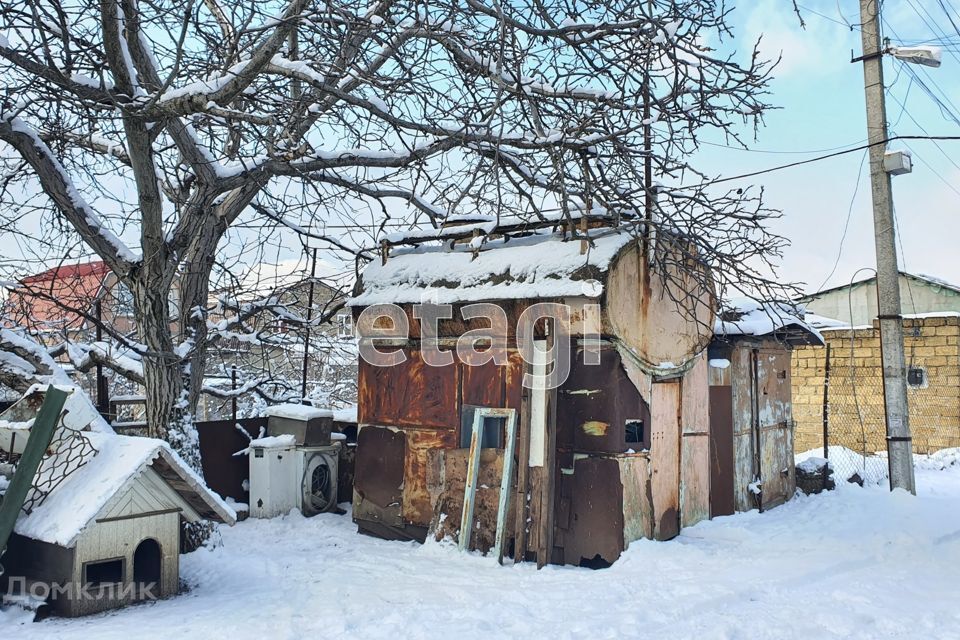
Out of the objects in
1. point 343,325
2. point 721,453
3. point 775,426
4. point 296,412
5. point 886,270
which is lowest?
point 721,453

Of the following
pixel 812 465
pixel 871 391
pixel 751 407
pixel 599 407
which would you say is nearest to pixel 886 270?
pixel 812 465

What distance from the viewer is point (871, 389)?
15727 mm

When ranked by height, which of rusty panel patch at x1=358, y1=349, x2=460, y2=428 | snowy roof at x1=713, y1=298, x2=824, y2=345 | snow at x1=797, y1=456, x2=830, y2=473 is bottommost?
snow at x1=797, y1=456, x2=830, y2=473

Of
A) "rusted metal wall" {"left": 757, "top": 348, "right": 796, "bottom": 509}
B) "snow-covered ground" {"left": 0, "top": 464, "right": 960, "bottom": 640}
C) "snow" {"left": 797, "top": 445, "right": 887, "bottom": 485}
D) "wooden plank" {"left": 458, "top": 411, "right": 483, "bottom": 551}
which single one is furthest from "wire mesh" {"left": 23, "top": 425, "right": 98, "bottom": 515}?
"snow" {"left": 797, "top": 445, "right": 887, "bottom": 485}

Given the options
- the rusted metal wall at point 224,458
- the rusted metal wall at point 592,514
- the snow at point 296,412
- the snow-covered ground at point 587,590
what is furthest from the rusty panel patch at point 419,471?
the rusted metal wall at point 224,458

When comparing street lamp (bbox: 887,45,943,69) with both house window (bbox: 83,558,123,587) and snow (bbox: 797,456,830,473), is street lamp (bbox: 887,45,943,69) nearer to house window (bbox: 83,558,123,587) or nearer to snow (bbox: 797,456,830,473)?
snow (bbox: 797,456,830,473)

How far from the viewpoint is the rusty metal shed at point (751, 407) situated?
806 centimetres

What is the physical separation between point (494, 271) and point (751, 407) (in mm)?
3815

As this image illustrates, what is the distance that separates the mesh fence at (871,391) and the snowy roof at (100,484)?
1250cm

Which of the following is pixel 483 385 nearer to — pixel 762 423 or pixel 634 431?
pixel 634 431

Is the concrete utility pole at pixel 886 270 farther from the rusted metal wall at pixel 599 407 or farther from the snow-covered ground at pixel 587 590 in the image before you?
the rusted metal wall at pixel 599 407

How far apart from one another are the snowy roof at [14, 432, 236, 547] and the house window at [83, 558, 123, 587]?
447 millimetres

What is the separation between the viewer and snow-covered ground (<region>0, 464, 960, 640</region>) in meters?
4.67

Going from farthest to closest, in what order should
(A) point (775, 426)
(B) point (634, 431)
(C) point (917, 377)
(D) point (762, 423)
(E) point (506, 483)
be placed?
(C) point (917, 377), (A) point (775, 426), (D) point (762, 423), (B) point (634, 431), (E) point (506, 483)
